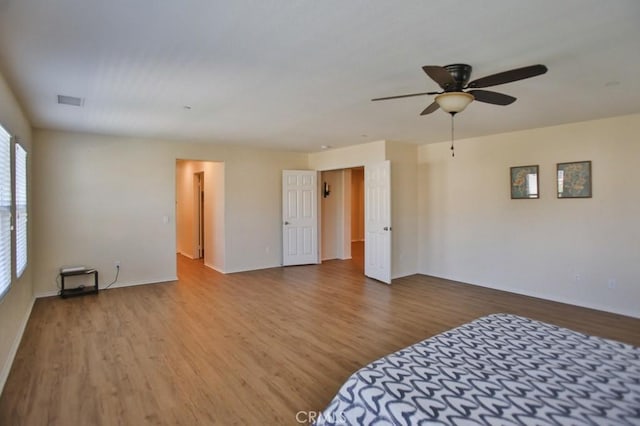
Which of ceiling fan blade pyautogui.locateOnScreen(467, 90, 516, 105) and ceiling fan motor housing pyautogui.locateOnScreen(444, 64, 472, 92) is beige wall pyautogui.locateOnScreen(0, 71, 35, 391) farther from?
ceiling fan blade pyautogui.locateOnScreen(467, 90, 516, 105)

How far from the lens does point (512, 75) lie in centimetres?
241

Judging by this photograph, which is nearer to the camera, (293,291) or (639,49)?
(639,49)

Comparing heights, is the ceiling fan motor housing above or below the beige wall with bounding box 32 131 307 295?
above

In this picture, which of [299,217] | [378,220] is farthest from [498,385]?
[299,217]

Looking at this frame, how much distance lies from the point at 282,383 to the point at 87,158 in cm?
498

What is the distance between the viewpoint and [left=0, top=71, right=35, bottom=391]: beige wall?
286 cm

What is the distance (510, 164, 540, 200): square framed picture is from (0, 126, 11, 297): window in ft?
20.5

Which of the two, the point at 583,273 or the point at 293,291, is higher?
the point at 583,273

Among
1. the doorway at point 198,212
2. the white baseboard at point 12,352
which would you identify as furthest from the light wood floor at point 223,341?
the doorway at point 198,212

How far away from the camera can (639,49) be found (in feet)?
8.29

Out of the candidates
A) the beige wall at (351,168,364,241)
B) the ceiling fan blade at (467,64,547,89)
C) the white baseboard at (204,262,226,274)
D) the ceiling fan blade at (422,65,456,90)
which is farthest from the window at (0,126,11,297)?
the beige wall at (351,168,364,241)

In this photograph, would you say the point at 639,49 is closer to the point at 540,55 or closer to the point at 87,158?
the point at 540,55

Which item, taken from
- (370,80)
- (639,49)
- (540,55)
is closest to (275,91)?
(370,80)

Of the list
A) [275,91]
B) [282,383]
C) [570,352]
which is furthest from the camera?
[275,91]
